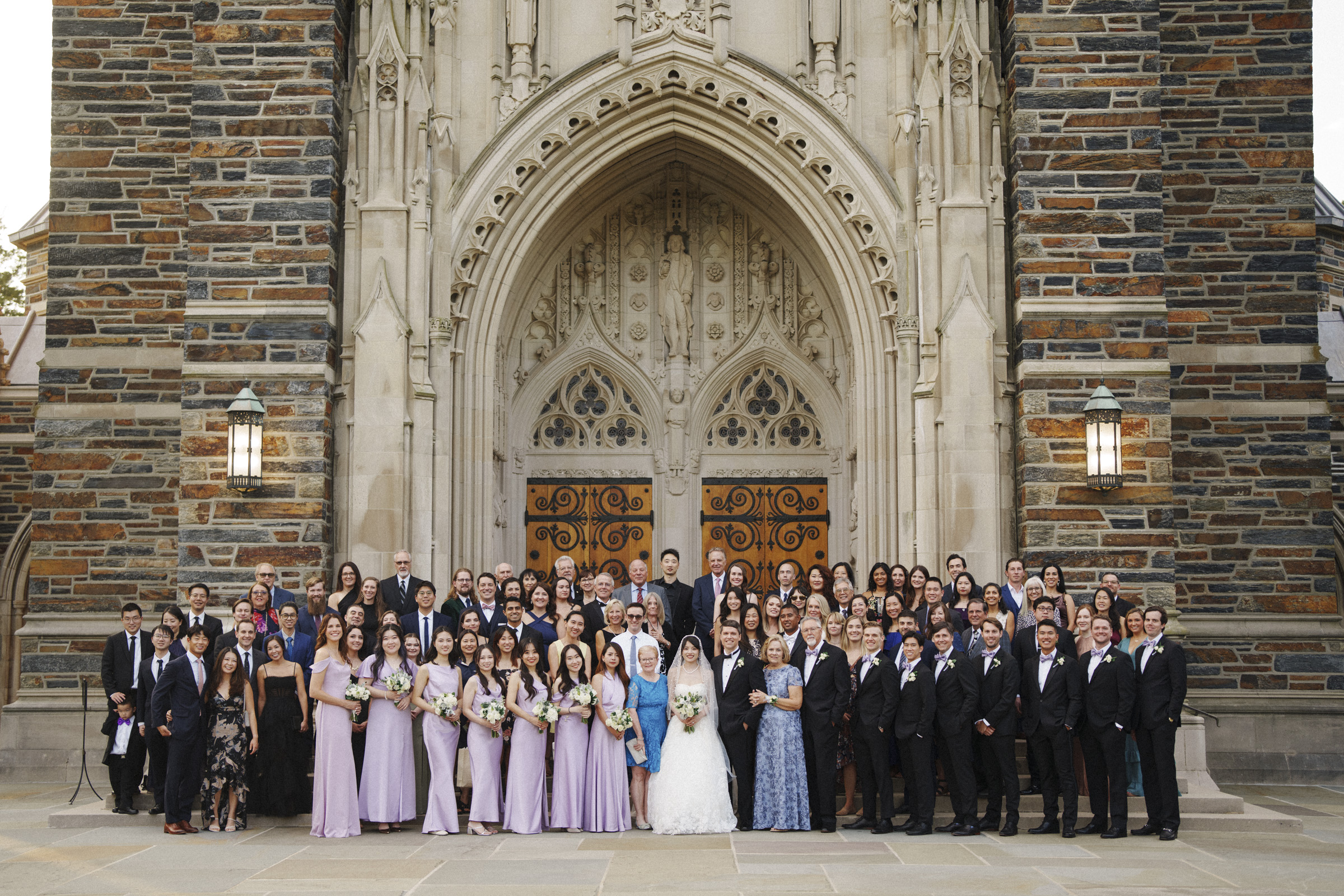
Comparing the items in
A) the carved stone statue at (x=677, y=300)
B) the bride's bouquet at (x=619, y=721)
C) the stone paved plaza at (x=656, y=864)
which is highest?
the carved stone statue at (x=677, y=300)

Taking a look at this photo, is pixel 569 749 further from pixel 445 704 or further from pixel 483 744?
pixel 445 704

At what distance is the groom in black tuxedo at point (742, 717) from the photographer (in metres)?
9.06

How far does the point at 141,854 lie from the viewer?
8180mm

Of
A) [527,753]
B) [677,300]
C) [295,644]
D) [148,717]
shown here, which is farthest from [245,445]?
[677,300]

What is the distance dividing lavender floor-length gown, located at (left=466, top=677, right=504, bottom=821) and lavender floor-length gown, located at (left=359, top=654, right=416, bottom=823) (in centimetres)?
46

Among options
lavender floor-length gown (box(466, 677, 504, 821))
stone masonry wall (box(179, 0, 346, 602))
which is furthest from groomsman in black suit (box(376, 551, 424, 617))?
lavender floor-length gown (box(466, 677, 504, 821))

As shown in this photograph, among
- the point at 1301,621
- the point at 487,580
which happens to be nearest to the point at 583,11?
the point at 487,580

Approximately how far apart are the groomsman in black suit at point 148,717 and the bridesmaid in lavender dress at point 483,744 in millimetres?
2234

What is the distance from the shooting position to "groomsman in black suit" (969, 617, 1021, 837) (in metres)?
8.85

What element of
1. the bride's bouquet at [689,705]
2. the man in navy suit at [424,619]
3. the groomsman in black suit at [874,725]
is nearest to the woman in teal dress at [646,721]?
the bride's bouquet at [689,705]

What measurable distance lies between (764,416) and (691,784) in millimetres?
5472

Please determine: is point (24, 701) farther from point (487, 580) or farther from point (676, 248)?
point (676, 248)

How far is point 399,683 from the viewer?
8.92 m

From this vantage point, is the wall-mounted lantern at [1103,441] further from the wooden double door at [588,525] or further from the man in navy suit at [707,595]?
the wooden double door at [588,525]
